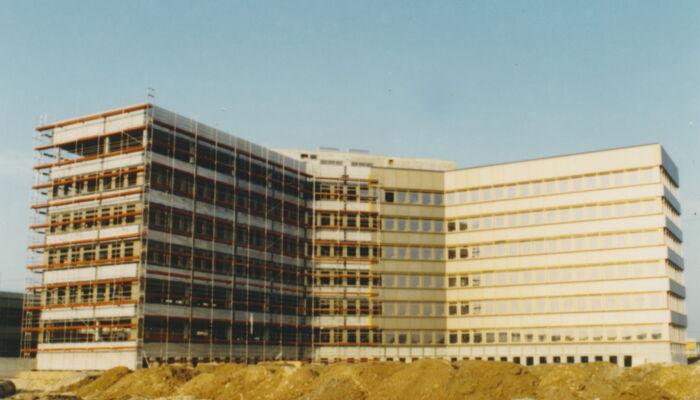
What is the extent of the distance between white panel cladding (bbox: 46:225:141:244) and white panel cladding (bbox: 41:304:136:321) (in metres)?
6.51

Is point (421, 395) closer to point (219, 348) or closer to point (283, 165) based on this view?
point (219, 348)

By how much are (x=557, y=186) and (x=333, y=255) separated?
2614 centimetres

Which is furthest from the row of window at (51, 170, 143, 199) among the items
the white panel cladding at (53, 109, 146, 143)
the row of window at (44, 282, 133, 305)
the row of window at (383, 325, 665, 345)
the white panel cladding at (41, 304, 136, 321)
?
the row of window at (383, 325, 665, 345)

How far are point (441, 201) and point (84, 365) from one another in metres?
44.7

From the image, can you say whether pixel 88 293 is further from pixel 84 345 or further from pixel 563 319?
pixel 563 319

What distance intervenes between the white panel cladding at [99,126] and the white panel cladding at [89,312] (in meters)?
16.5

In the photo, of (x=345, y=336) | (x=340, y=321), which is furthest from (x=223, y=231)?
(x=345, y=336)

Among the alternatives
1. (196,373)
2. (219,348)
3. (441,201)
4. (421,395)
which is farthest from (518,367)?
(441,201)

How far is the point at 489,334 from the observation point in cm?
9550

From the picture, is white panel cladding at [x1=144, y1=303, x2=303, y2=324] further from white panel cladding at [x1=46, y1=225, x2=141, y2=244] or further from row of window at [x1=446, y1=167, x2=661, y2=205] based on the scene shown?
row of window at [x1=446, y1=167, x2=661, y2=205]

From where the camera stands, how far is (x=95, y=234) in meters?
78.2

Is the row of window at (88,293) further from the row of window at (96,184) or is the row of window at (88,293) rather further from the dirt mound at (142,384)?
the dirt mound at (142,384)

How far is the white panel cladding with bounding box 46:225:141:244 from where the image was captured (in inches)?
2982

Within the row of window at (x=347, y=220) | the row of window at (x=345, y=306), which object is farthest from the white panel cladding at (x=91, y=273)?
the row of window at (x=347, y=220)
